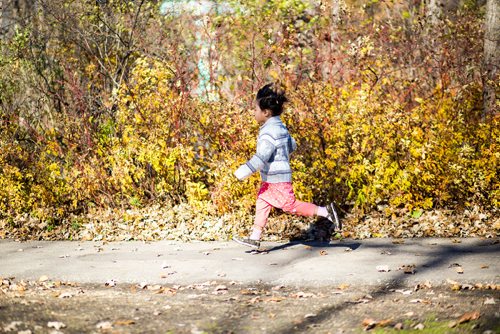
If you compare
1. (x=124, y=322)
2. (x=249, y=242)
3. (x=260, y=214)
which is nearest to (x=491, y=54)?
(x=260, y=214)

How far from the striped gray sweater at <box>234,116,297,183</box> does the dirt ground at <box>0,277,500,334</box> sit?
57.1 inches

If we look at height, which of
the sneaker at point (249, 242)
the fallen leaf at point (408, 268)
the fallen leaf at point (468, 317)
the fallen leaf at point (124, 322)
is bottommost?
the fallen leaf at point (408, 268)

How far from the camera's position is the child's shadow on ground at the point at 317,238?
26.4 ft

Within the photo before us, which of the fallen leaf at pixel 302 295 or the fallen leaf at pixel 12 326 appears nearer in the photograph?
the fallen leaf at pixel 12 326

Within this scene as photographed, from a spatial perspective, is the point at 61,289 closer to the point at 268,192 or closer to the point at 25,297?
the point at 25,297

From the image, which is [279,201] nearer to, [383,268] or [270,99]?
[270,99]

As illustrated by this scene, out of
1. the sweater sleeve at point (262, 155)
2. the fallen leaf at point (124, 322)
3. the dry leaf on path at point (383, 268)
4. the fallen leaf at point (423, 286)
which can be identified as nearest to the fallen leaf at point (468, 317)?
the fallen leaf at point (423, 286)

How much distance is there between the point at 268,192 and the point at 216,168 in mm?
1959

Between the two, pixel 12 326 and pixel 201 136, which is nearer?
pixel 12 326

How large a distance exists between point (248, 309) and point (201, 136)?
485 centimetres

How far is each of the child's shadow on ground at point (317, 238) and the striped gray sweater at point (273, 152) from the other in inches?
38.8

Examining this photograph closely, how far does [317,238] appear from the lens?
8609mm

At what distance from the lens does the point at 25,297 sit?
6055 millimetres

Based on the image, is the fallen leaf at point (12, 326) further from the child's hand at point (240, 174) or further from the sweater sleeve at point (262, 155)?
the sweater sleeve at point (262, 155)
